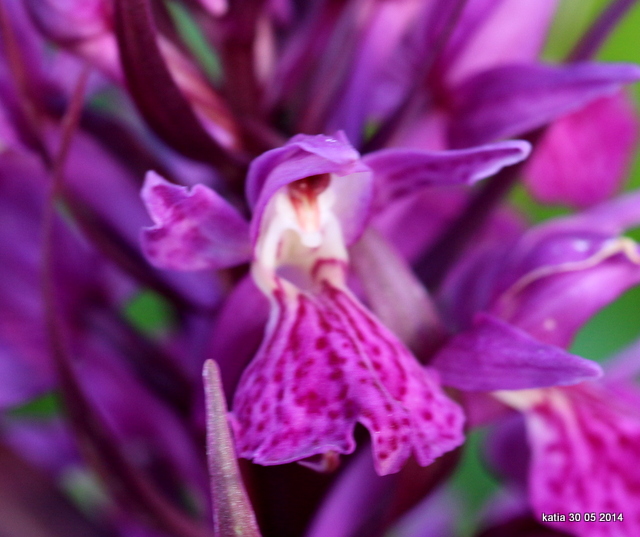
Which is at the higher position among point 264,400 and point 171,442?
point 264,400

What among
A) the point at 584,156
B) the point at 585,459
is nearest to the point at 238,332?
the point at 585,459

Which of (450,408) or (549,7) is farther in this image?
(549,7)

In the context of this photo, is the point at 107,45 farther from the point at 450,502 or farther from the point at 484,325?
the point at 450,502

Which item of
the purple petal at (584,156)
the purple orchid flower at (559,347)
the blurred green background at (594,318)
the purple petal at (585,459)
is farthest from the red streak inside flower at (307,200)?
the blurred green background at (594,318)

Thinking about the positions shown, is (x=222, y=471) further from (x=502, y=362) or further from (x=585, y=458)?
(x=585, y=458)

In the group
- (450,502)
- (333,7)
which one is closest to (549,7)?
(333,7)
